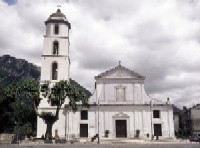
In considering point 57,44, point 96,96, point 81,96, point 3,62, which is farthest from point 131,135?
point 3,62

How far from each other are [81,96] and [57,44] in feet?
41.8

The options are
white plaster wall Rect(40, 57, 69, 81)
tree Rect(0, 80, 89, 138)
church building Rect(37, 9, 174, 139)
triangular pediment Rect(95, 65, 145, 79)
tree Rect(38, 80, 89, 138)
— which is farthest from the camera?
triangular pediment Rect(95, 65, 145, 79)

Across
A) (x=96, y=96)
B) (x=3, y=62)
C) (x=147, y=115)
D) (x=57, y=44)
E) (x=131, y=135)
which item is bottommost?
(x=131, y=135)

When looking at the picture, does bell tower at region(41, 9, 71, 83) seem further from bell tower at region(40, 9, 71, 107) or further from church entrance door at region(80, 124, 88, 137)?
church entrance door at region(80, 124, 88, 137)

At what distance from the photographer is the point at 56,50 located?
1973 inches

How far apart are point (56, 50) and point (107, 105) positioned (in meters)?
12.1

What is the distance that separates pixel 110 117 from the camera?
49156mm

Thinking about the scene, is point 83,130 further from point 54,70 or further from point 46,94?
point 46,94

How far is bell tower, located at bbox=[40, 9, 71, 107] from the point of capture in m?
48.9

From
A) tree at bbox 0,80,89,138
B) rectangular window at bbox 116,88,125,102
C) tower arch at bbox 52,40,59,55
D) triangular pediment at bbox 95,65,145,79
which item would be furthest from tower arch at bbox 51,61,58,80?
rectangular window at bbox 116,88,125,102

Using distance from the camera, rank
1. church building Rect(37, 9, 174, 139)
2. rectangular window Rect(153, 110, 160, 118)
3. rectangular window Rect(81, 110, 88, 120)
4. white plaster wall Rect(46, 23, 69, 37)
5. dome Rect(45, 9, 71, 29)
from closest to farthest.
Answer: church building Rect(37, 9, 174, 139) → rectangular window Rect(81, 110, 88, 120) → rectangular window Rect(153, 110, 160, 118) → dome Rect(45, 9, 71, 29) → white plaster wall Rect(46, 23, 69, 37)

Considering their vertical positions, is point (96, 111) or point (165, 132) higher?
point (96, 111)

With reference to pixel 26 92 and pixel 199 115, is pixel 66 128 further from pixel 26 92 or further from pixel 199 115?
pixel 199 115

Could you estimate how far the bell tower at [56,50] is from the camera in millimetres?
48938
